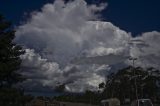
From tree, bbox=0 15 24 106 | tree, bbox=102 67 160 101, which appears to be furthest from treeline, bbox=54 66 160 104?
tree, bbox=0 15 24 106

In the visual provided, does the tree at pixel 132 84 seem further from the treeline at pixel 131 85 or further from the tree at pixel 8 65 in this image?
the tree at pixel 8 65

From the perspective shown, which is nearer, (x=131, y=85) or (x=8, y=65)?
(x=8, y=65)

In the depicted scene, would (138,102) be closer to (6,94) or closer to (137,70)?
(6,94)

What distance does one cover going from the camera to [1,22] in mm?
60469

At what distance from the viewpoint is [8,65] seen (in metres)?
55.1

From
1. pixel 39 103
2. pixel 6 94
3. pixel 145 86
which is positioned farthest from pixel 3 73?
pixel 145 86

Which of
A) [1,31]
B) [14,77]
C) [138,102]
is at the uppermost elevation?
[1,31]

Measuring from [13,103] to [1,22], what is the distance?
12632mm

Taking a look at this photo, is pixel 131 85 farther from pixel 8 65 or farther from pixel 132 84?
pixel 8 65

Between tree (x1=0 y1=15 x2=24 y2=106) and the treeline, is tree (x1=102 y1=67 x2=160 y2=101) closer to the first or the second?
the treeline

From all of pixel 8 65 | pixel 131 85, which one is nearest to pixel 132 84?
pixel 131 85

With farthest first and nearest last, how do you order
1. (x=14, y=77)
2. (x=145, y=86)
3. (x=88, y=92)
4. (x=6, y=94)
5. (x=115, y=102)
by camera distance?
(x=88, y=92) → (x=145, y=86) → (x=115, y=102) → (x=14, y=77) → (x=6, y=94)

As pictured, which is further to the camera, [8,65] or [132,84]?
[132,84]

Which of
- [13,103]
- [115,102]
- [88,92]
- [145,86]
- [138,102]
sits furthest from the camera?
[88,92]
